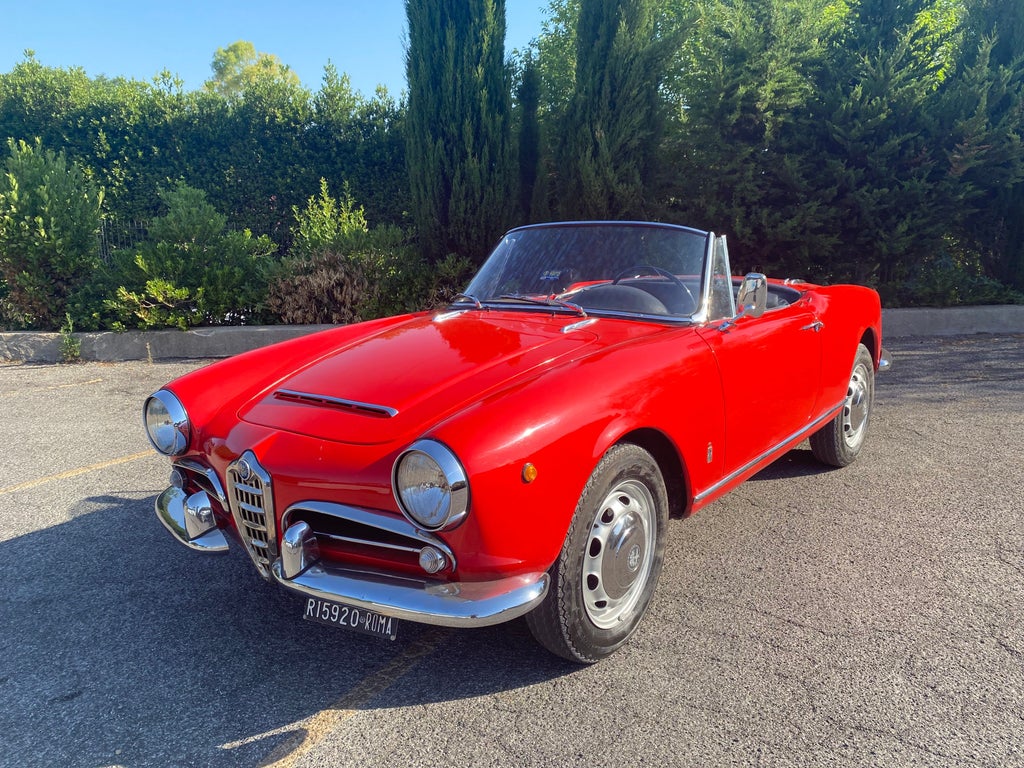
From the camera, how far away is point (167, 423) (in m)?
3.01

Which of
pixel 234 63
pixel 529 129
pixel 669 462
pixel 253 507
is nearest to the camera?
pixel 253 507

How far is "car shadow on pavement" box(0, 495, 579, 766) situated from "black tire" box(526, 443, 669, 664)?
208 mm

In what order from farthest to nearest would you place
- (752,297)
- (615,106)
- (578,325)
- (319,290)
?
1. (615,106)
2. (319,290)
3. (752,297)
4. (578,325)

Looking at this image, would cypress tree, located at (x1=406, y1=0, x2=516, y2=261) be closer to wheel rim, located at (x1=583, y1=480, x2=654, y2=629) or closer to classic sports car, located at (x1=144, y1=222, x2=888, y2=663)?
classic sports car, located at (x1=144, y1=222, x2=888, y2=663)

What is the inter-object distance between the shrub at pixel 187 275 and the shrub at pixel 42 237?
0.49m

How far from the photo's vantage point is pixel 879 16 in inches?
396

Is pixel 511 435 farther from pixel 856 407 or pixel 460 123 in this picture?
pixel 460 123

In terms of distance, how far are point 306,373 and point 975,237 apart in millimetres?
11170

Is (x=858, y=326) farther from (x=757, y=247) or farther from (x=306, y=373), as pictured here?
(x=757, y=247)

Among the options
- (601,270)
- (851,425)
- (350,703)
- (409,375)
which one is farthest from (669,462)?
(851,425)

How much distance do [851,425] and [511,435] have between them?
3.24m

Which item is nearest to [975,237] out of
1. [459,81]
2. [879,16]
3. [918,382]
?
[879,16]

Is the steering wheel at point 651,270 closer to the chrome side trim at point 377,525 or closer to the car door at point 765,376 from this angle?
the car door at point 765,376

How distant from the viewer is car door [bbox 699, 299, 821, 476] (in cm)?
325
